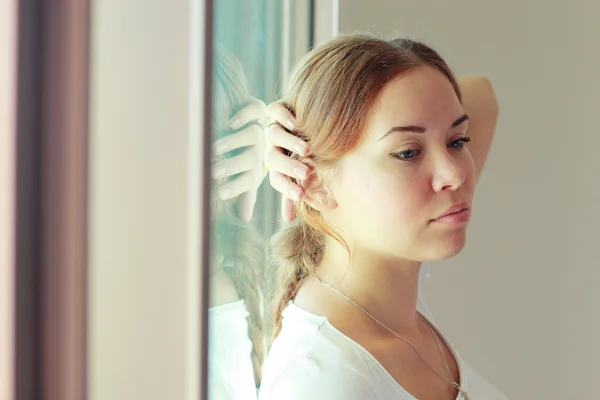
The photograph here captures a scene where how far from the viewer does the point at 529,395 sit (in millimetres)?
1886

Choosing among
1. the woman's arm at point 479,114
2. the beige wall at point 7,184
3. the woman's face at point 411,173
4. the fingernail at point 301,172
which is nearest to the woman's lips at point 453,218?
the woman's face at point 411,173

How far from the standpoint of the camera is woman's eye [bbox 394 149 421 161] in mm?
898

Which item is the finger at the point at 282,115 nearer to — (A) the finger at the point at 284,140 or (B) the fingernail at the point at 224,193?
(A) the finger at the point at 284,140

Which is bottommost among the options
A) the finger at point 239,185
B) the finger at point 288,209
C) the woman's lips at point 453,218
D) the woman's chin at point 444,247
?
the woman's chin at point 444,247

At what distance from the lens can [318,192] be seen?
974 millimetres

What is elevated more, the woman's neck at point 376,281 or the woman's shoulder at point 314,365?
the woman's neck at point 376,281

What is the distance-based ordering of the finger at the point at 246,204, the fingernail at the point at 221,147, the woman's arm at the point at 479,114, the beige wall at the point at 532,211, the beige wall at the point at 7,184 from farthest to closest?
the beige wall at the point at 532,211 < the woman's arm at the point at 479,114 < the finger at the point at 246,204 < the fingernail at the point at 221,147 < the beige wall at the point at 7,184

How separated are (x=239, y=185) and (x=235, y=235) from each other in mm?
97

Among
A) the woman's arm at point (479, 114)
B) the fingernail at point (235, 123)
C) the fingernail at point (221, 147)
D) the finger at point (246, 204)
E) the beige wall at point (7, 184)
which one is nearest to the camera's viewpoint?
the beige wall at point (7, 184)

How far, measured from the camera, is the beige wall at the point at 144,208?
511 millimetres

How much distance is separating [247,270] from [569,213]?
1.16m

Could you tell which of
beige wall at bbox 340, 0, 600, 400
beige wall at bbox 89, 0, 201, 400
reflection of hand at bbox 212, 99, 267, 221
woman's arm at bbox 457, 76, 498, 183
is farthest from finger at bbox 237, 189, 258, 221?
beige wall at bbox 340, 0, 600, 400

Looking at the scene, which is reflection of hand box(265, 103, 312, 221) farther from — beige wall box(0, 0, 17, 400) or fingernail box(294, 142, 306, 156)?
beige wall box(0, 0, 17, 400)

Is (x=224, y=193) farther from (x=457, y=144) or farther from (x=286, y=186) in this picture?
(x=457, y=144)
